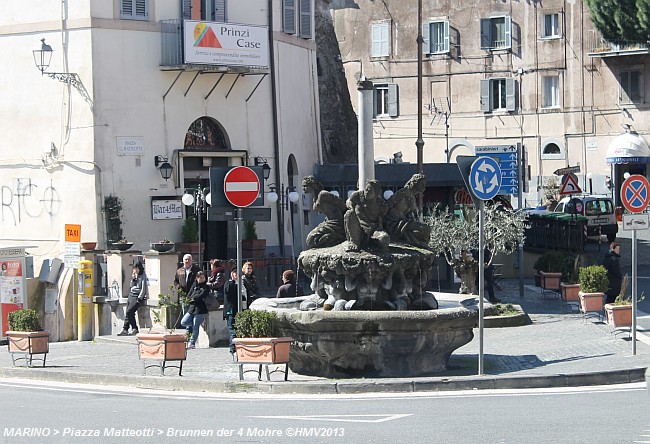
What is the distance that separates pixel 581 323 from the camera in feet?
77.5

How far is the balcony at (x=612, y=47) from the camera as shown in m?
56.3

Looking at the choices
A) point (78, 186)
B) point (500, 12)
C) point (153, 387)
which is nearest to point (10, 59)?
point (78, 186)

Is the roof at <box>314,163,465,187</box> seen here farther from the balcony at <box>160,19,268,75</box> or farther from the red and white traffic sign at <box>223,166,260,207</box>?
the red and white traffic sign at <box>223,166,260,207</box>

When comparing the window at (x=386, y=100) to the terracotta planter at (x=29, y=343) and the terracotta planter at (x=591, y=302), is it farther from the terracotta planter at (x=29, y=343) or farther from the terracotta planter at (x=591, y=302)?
the terracotta planter at (x=29, y=343)

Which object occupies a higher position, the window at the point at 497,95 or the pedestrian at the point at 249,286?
the window at the point at 497,95

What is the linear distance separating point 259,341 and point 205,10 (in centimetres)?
1980

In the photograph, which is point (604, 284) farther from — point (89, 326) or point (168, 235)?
point (168, 235)

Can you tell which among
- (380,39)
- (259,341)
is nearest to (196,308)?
(259,341)

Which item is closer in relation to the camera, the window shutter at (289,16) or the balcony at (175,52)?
the balcony at (175,52)

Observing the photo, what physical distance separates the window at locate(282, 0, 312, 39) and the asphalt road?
22588 millimetres

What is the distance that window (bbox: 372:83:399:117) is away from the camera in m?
62.6

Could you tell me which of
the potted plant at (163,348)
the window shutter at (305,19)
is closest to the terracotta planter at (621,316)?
the potted plant at (163,348)

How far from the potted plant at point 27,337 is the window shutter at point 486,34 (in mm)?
42116

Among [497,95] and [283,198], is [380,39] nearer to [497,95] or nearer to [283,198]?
[497,95]
